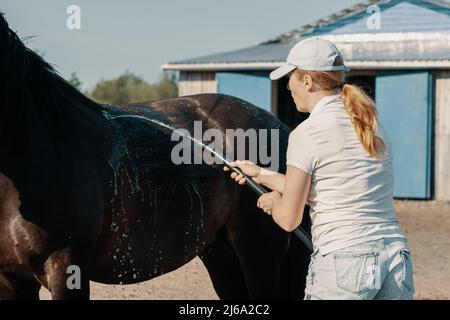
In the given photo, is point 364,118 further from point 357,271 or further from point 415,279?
point 415,279

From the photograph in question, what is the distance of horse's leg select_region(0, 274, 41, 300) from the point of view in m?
3.62

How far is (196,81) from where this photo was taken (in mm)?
14938

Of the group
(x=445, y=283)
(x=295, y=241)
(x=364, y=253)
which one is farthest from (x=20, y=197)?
(x=445, y=283)

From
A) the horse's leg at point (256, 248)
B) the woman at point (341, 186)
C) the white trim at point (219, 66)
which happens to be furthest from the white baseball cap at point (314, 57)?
the white trim at point (219, 66)

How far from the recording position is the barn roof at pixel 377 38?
44.7 feet

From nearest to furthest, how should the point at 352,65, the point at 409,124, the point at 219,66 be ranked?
1. the point at 352,65
2. the point at 409,124
3. the point at 219,66

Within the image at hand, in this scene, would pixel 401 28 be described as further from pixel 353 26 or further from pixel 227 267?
pixel 227 267

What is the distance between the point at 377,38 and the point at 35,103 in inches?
472

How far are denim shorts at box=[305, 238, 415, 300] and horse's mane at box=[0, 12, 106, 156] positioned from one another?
1.47 meters

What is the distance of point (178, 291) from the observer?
6.68m

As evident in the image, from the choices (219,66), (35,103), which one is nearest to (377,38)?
(219,66)

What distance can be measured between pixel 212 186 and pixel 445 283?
3.54 m

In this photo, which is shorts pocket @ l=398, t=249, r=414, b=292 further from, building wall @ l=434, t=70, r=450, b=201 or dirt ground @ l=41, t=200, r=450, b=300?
building wall @ l=434, t=70, r=450, b=201

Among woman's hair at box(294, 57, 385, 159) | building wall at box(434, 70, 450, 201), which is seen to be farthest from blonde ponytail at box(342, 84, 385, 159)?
building wall at box(434, 70, 450, 201)
